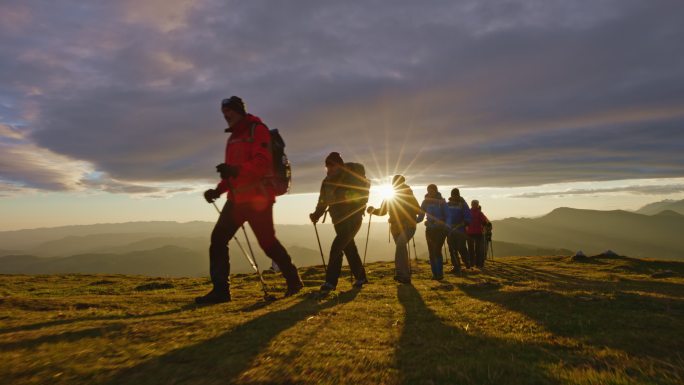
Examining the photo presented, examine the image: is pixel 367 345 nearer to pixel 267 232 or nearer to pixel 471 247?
pixel 267 232

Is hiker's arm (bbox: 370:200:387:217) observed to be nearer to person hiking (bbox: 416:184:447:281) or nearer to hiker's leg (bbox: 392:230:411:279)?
Result: hiker's leg (bbox: 392:230:411:279)

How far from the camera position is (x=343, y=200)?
31.4 feet

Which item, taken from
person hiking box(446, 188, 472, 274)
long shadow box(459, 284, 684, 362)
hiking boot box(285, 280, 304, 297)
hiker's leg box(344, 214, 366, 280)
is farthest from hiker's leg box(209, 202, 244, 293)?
person hiking box(446, 188, 472, 274)

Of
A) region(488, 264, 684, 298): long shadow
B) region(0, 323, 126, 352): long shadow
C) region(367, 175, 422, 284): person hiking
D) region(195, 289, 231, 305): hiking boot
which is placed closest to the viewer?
region(0, 323, 126, 352): long shadow

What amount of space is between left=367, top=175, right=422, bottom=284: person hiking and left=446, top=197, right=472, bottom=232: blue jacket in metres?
5.02

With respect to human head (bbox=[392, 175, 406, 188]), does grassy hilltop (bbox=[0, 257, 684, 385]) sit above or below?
below

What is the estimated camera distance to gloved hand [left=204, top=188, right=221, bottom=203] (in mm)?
7285

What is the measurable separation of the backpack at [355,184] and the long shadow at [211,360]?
516 cm

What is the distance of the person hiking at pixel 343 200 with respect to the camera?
9.39 m

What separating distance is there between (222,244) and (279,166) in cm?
189

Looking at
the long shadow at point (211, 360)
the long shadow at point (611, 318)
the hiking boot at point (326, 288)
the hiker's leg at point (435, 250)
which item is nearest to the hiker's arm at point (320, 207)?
the hiking boot at point (326, 288)

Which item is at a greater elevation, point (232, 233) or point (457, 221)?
point (457, 221)

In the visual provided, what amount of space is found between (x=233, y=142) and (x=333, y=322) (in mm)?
3926

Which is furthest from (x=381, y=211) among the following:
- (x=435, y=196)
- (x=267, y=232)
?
(x=267, y=232)
